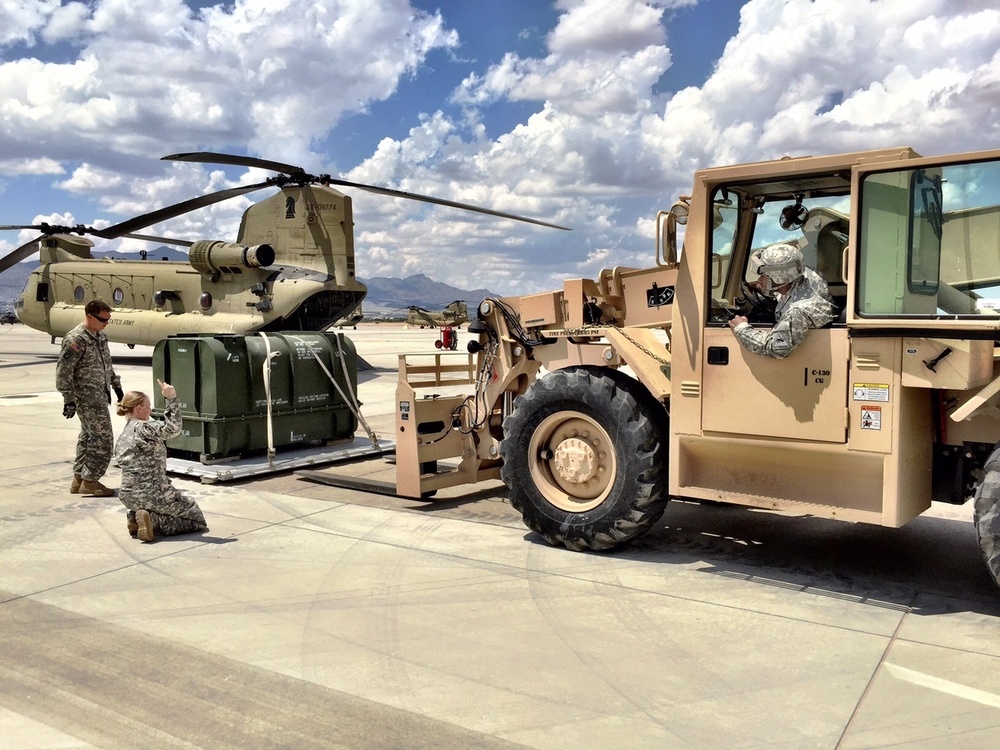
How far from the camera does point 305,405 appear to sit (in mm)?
9719

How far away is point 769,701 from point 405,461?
4.31m

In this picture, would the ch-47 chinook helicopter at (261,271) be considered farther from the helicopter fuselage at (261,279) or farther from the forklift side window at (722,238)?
the forklift side window at (722,238)

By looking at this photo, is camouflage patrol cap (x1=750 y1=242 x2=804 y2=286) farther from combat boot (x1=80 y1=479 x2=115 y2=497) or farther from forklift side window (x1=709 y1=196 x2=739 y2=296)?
combat boot (x1=80 y1=479 x2=115 y2=497)

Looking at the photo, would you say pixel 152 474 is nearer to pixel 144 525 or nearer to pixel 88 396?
pixel 144 525

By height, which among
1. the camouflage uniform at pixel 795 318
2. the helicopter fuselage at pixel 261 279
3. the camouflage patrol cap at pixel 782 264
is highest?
the helicopter fuselage at pixel 261 279

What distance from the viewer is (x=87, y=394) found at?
25.7 feet

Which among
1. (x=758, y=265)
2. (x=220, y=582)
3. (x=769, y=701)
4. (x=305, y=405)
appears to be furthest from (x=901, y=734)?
(x=305, y=405)

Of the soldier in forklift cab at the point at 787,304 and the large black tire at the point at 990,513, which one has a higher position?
the soldier in forklift cab at the point at 787,304

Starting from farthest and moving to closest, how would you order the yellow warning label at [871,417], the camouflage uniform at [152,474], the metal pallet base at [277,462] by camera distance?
the metal pallet base at [277,462]
the camouflage uniform at [152,474]
the yellow warning label at [871,417]

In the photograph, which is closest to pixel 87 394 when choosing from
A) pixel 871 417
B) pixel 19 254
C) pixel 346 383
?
pixel 346 383

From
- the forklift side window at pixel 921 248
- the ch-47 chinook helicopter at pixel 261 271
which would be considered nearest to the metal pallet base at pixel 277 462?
the forklift side window at pixel 921 248

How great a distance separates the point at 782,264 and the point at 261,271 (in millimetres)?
16899

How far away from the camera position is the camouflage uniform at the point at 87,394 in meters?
7.71

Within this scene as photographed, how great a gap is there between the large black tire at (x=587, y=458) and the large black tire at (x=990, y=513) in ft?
6.06
